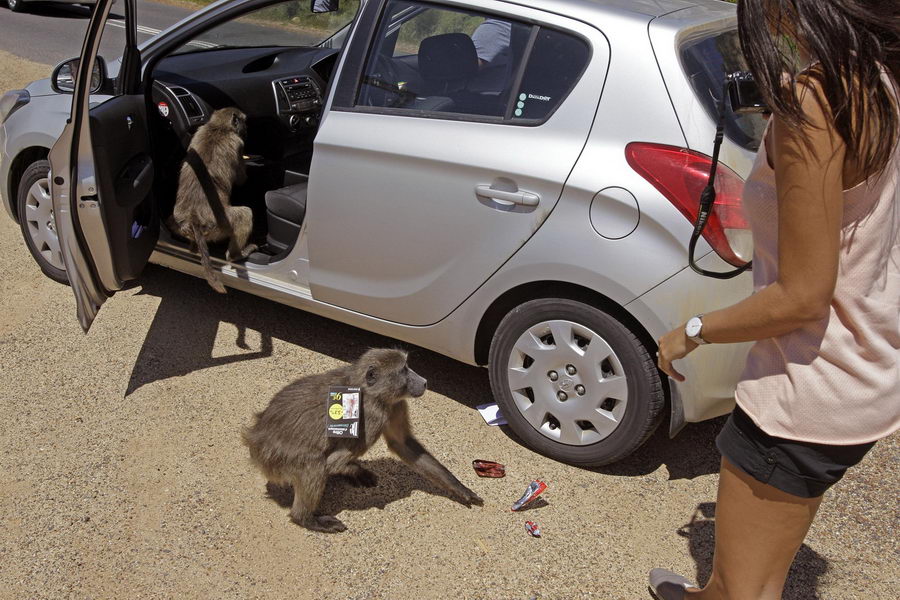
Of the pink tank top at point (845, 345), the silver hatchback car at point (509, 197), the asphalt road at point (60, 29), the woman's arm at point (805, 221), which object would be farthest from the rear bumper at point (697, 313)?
the asphalt road at point (60, 29)

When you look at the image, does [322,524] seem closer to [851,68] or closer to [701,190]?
[701,190]

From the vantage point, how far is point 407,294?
3.87 metres

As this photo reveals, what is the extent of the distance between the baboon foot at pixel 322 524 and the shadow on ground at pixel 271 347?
40.3 inches

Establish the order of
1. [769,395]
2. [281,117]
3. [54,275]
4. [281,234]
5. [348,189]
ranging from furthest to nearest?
[281,117] → [54,275] → [281,234] → [348,189] → [769,395]

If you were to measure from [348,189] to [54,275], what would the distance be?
8.19 feet

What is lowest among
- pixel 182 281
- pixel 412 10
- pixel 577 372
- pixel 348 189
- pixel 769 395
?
pixel 182 281

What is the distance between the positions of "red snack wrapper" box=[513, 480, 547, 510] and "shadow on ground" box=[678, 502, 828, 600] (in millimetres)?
609

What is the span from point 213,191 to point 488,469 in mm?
2374

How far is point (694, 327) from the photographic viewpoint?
1.99m

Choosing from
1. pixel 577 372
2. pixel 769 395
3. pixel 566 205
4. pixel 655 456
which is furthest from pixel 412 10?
pixel 769 395

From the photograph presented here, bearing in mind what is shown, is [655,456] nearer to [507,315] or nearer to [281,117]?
[507,315]

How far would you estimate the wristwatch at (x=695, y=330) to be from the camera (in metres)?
1.97

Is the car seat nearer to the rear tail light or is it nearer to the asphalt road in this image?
the rear tail light

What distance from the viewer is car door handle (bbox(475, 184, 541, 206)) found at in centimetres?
333
